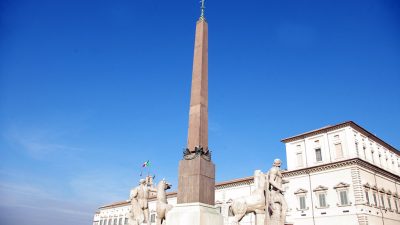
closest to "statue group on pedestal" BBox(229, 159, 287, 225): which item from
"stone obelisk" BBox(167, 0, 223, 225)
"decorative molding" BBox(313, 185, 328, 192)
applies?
"stone obelisk" BBox(167, 0, 223, 225)

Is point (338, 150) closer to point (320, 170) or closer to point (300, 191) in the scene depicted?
point (320, 170)

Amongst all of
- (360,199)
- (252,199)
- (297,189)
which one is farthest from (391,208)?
(252,199)

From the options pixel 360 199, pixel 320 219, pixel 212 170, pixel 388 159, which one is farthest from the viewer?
pixel 388 159

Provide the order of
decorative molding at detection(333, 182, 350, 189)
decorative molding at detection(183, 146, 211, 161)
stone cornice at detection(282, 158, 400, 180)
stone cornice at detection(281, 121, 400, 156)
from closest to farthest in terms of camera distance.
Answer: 1. decorative molding at detection(183, 146, 211, 161)
2. decorative molding at detection(333, 182, 350, 189)
3. stone cornice at detection(282, 158, 400, 180)
4. stone cornice at detection(281, 121, 400, 156)

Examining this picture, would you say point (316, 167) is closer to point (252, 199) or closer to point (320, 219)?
point (320, 219)

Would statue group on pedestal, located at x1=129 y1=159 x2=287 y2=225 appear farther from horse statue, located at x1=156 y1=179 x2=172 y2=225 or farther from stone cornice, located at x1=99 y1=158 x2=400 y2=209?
stone cornice, located at x1=99 y1=158 x2=400 y2=209

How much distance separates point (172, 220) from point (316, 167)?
2526 centimetres

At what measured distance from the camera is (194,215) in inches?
361

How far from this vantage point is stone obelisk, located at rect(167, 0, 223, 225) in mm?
9430

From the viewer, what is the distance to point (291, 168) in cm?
3597

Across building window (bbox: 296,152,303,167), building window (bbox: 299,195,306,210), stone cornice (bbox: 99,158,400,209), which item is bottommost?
building window (bbox: 299,195,306,210)

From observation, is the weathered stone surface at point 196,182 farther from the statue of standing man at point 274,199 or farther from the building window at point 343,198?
the building window at point 343,198

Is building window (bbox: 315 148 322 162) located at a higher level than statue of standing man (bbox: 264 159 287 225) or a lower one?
higher

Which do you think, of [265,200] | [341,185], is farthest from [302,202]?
[265,200]
